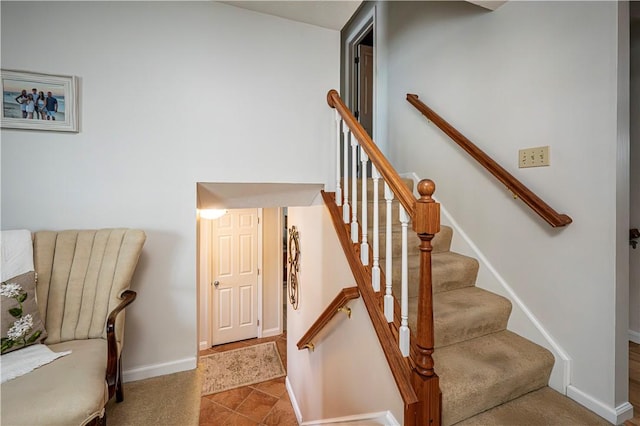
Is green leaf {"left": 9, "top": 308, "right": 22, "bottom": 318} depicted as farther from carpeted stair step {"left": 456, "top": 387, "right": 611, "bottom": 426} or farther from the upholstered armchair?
carpeted stair step {"left": 456, "top": 387, "right": 611, "bottom": 426}

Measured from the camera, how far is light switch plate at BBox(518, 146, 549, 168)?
1731mm

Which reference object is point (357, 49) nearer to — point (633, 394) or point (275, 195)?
point (275, 195)

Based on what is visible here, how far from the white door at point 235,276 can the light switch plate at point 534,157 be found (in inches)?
145

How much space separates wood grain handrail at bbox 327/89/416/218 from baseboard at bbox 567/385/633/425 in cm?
138

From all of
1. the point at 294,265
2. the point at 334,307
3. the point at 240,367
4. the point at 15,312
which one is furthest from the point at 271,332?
the point at 15,312

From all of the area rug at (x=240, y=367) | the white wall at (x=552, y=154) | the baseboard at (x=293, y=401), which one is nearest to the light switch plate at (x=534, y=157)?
the white wall at (x=552, y=154)

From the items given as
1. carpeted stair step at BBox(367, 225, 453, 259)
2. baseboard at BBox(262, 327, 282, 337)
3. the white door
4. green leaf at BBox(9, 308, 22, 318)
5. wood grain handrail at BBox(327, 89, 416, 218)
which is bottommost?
baseboard at BBox(262, 327, 282, 337)

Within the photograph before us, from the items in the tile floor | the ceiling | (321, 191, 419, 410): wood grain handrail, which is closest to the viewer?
(321, 191, 419, 410): wood grain handrail

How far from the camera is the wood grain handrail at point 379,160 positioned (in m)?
1.31

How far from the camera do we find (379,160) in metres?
1.54

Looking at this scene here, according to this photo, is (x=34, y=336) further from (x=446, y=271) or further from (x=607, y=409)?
(x=607, y=409)

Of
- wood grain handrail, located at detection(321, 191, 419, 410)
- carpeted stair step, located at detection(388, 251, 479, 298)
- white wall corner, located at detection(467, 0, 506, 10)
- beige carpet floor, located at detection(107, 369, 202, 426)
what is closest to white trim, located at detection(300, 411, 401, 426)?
wood grain handrail, located at detection(321, 191, 419, 410)

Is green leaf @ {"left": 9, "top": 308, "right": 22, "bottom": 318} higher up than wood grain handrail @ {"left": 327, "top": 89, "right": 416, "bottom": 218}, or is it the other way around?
wood grain handrail @ {"left": 327, "top": 89, "right": 416, "bottom": 218}

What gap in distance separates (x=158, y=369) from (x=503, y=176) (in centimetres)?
246
